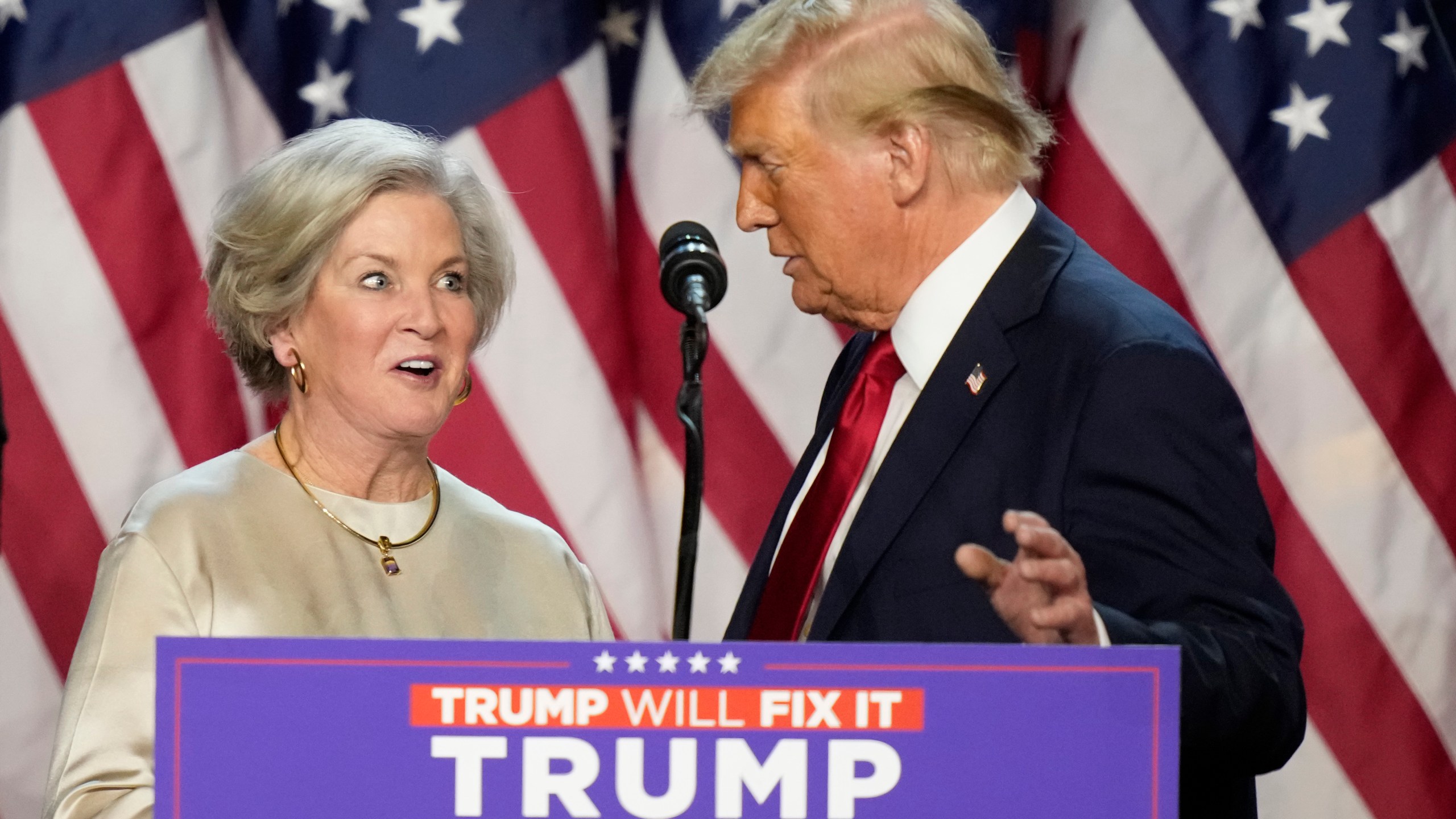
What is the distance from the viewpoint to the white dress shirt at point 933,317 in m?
1.81

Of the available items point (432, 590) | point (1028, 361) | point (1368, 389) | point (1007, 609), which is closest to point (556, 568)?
point (432, 590)

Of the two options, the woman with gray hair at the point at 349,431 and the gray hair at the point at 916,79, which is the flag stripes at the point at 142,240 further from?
the gray hair at the point at 916,79

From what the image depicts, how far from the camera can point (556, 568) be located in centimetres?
211

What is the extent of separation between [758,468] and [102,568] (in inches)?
68.2

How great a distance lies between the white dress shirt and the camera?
5.94 feet

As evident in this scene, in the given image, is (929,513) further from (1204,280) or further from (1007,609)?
(1204,280)

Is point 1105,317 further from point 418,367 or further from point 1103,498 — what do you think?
point 418,367

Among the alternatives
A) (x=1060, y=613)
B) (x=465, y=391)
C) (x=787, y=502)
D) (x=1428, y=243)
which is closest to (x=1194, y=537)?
(x=1060, y=613)

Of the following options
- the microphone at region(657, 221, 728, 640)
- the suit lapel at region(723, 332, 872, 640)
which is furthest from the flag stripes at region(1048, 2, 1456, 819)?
the microphone at region(657, 221, 728, 640)

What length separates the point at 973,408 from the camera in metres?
1.71

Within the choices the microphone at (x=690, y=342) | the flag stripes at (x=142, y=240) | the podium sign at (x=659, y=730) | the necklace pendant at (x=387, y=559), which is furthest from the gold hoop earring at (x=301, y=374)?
the flag stripes at (x=142, y=240)

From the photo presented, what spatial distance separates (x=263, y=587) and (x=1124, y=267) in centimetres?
208

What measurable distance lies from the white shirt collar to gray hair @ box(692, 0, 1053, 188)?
70mm

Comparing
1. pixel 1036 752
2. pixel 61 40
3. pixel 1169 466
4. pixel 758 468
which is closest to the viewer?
pixel 1036 752
